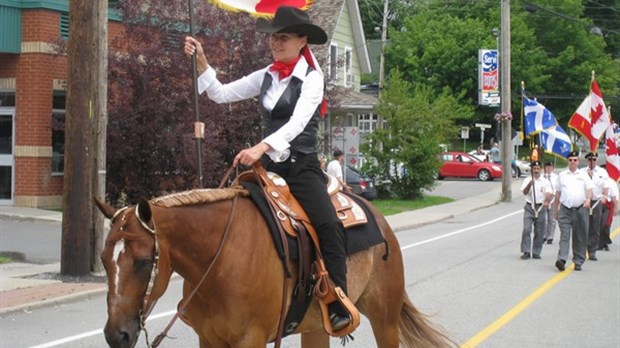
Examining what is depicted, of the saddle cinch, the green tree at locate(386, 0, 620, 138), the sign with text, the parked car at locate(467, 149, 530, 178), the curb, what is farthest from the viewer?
the green tree at locate(386, 0, 620, 138)

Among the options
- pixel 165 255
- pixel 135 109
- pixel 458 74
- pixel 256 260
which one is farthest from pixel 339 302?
pixel 458 74

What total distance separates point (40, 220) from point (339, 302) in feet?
57.2

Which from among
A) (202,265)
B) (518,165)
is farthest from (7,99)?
(518,165)

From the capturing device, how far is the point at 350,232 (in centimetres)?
582

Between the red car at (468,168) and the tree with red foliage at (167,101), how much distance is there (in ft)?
101

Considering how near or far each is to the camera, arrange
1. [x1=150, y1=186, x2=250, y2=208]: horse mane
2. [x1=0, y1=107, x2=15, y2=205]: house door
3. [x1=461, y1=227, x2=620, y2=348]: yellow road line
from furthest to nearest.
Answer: [x1=0, y1=107, x2=15, y2=205]: house door < [x1=461, y1=227, x2=620, y2=348]: yellow road line < [x1=150, y1=186, x2=250, y2=208]: horse mane

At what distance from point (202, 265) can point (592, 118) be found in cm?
1723

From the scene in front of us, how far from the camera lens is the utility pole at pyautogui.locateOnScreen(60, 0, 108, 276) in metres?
13.6

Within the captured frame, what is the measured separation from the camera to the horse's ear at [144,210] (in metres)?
4.35

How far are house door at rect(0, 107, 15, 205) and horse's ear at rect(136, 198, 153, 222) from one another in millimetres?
21414

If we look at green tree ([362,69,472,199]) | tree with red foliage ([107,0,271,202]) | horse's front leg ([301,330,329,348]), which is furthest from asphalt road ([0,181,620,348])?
green tree ([362,69,472,199])

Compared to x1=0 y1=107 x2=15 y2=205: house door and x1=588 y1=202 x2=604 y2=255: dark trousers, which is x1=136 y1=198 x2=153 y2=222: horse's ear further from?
x1=0 y1=107 x2=15 y2=205: house door

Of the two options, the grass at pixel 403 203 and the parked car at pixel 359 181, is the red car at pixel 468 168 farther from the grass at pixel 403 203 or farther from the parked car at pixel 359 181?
the parked car at pixel 359 181

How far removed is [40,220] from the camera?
70.3ft
